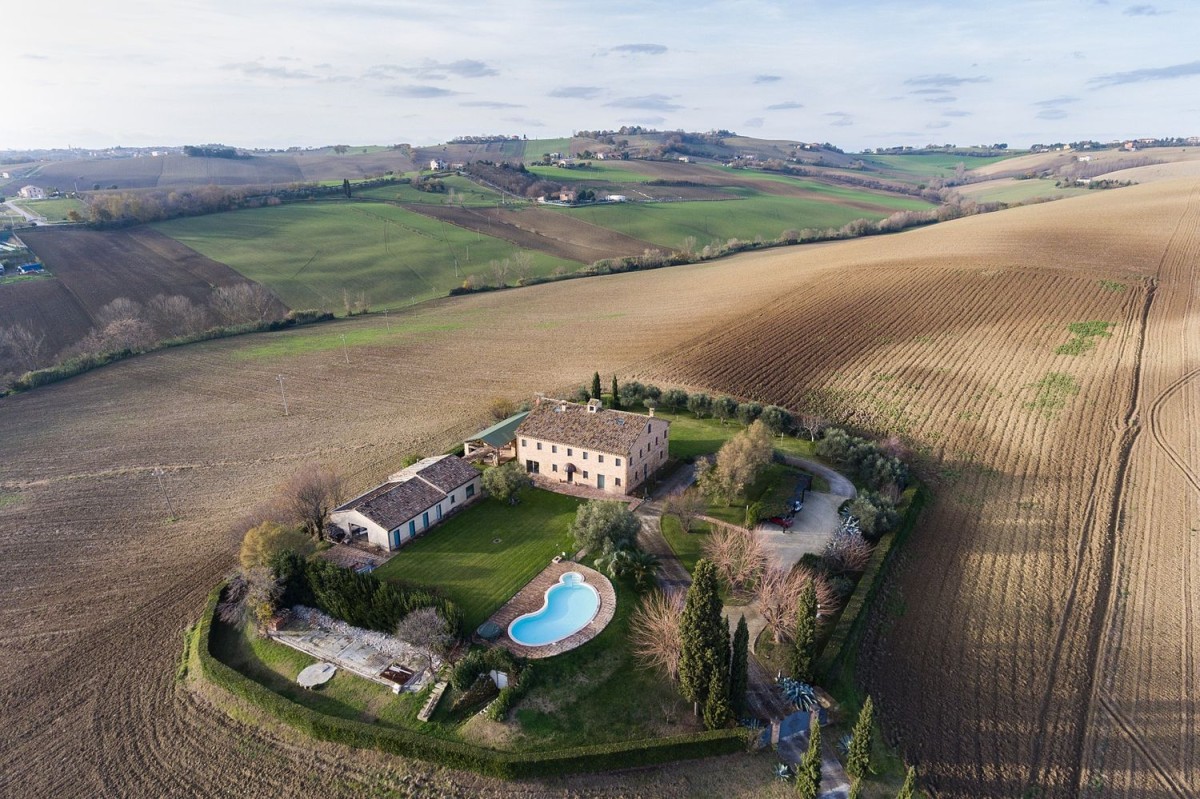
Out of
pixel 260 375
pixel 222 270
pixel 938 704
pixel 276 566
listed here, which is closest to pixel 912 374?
pixel 938 704

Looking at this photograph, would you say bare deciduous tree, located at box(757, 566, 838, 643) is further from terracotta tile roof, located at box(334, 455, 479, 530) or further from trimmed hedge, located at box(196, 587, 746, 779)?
terracotta tile roof, located at box(334, 455, 479, 530)

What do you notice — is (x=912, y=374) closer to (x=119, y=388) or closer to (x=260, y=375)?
(x=260, y=375)

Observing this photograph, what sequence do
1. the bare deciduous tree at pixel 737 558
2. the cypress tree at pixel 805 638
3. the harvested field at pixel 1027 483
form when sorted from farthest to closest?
the bare deciduous tree at pixel 737 558 < the cypress tree at pixel 805 638 < the harvested field at pixel 1027 483

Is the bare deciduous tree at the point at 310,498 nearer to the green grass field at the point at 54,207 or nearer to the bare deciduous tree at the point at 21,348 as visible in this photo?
the bare deciduous tree at the point at 21,348

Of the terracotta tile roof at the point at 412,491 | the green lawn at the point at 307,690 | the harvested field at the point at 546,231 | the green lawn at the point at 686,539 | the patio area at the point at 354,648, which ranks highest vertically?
the harvested field at the point at 546,231

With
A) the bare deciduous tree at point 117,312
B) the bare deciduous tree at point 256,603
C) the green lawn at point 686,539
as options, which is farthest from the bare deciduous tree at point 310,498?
the bare deciduous tree at point 117,312

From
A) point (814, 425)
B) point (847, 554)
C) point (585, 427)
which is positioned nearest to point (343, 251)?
point (585, 427)
